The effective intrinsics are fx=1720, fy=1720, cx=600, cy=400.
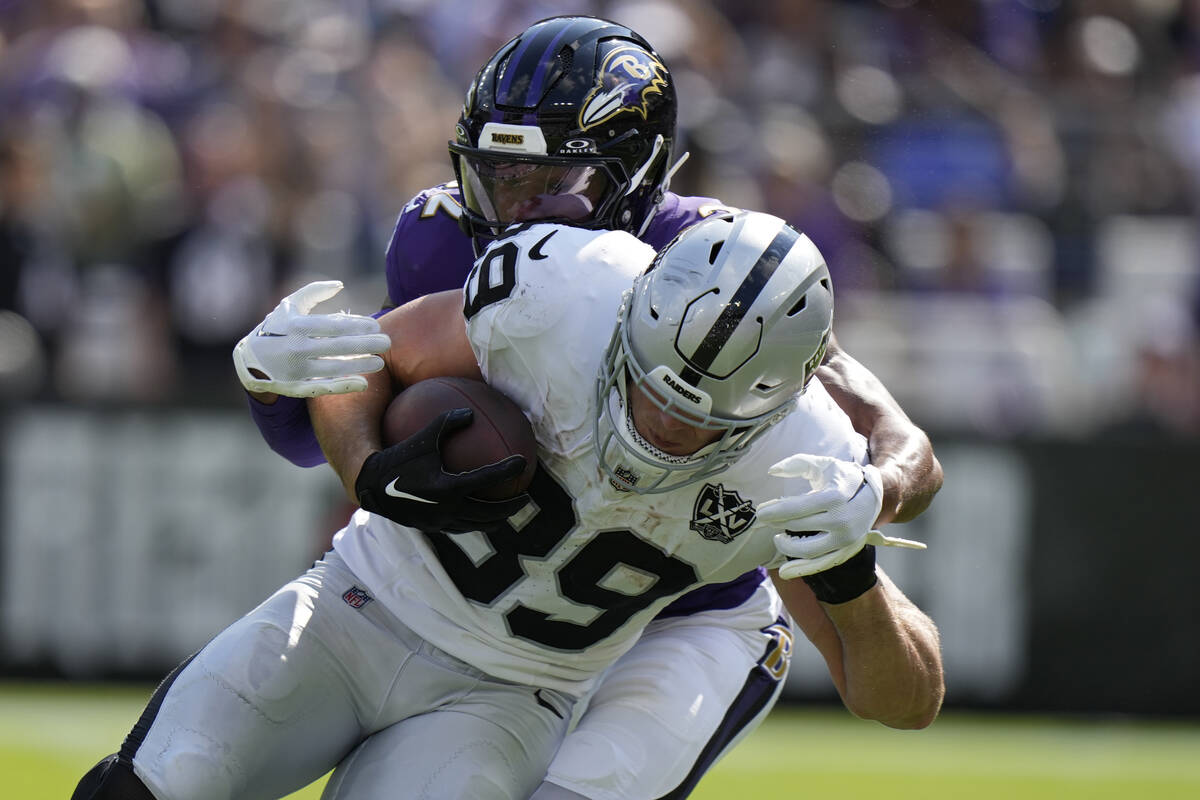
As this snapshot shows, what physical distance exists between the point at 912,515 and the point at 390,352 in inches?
40.0

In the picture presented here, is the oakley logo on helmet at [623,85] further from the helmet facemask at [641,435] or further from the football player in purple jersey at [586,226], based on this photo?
the helmet facemask at [641,435]

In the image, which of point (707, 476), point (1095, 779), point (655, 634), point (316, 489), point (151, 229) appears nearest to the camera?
point (707, 476)

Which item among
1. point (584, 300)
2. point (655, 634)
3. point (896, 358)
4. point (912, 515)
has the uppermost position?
point (584, 300)

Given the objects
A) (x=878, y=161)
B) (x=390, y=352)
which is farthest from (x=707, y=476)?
(x=878, y=161)

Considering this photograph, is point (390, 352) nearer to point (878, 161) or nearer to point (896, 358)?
point (896, 358)

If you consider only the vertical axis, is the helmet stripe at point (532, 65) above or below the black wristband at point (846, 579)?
above

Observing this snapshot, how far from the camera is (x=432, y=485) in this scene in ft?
9.19

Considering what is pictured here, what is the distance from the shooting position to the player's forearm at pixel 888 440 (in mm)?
3055

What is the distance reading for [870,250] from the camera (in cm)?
755

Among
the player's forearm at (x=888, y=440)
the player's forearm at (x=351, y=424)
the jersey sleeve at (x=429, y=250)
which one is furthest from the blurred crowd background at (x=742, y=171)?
the player's forearm at (x=351, y=424)

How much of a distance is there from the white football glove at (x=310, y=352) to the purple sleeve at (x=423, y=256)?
471mm

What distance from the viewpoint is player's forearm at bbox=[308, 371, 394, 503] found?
9.87 ft

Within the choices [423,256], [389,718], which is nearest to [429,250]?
[423,256]

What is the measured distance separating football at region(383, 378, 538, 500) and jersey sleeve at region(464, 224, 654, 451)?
58 millimetres
